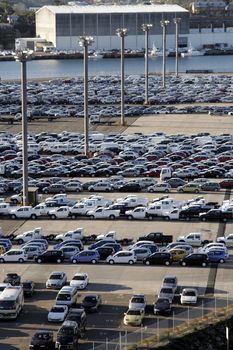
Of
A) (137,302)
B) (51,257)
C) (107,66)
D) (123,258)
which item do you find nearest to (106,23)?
(107,66)

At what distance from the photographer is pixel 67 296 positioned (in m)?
10.1

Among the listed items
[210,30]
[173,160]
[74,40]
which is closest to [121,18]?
[74,40]

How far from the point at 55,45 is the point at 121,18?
3.95m

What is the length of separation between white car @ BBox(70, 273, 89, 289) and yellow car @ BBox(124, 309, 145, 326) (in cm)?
109

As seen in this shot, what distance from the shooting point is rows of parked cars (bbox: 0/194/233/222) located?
45.5ft

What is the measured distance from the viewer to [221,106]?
91.0ft

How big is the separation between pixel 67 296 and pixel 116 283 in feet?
3.21

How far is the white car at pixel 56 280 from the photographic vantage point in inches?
422

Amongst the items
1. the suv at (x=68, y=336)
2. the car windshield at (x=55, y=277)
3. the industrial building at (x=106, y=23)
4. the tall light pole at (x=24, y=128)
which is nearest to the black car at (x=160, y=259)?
the car windshield at (x=55, y=277)

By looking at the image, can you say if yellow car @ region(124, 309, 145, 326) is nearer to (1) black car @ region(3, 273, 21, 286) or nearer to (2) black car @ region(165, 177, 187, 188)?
(1) black car @ region(3, 273, 21, 286)

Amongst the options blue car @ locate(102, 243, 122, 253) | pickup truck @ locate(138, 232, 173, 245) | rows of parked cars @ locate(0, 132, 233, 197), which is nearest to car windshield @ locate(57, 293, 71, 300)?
blue car @ locate(102, 243, 122, 253)

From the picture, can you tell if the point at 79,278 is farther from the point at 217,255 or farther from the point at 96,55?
the point at 96,55

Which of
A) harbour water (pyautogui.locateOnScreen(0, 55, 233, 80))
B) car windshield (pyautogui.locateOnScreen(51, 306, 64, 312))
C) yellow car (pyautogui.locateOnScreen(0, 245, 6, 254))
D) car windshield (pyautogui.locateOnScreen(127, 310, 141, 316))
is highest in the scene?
car windshield (pyautogui.locateOnScreen(51, 306, 64, 312))

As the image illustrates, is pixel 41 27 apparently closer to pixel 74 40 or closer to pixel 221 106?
pixel 74 40
